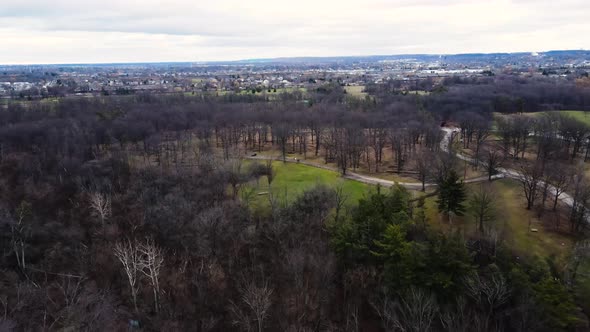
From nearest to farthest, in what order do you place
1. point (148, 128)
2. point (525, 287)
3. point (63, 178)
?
1. point (525, 287)
2. point (63, 178)
3. point (148, 128)

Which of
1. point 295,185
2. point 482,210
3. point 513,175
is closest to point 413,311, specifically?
point 482,210

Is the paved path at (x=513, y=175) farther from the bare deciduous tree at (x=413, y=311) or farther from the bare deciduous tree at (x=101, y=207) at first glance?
the bare deciduous tree at (x=101, y=207)

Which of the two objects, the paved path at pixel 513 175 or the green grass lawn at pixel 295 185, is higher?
the paved path at pixel 513 175

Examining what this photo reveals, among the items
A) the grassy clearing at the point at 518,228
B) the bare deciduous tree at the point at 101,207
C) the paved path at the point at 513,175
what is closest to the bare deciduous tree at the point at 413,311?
the grassy clearing at the point at 518,228

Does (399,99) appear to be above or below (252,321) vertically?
above

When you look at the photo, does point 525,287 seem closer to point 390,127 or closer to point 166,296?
point 166,296

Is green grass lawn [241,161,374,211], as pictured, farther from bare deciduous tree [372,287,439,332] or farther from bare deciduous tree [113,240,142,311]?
bare deciduous tree [372,287,439,332]

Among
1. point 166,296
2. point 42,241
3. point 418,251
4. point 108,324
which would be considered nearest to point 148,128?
point 42,241

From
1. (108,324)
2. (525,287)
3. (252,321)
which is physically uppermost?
(525,287)
